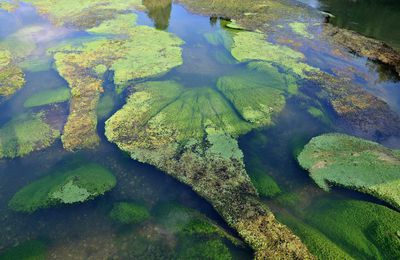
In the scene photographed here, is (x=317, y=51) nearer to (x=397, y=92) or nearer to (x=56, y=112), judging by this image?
(x=397, y=92)

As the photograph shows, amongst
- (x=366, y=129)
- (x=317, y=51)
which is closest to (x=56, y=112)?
(x=366, y=129)

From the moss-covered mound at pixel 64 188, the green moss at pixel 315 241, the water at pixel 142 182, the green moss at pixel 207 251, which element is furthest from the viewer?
the moss-covered mound at pixel 64 188

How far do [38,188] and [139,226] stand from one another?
2767mm

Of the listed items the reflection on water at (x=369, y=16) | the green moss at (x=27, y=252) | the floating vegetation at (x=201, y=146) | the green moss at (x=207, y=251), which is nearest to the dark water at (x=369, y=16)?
the reflection on water at (x=369, y=16)

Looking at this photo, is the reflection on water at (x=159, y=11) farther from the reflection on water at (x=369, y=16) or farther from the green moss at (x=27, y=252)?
the green moss at (x=27, y=252)

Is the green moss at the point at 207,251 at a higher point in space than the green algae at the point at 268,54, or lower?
lower

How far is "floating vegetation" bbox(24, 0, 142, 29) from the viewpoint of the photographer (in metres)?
18.2

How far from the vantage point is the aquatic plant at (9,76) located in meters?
12.1

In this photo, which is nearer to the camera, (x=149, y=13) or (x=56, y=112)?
(x=56, y=112)

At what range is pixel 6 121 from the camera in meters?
10.4

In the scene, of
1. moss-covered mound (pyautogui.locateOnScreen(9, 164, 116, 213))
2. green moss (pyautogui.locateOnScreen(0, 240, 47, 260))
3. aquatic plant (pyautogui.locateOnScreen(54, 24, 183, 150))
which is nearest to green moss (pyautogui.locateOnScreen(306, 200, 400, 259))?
moss-covered mound (pyautogui.locateOnScreen(9, 164, 116, 213))

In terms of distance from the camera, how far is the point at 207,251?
6621mm

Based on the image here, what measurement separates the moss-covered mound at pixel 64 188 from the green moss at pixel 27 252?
0.94 m

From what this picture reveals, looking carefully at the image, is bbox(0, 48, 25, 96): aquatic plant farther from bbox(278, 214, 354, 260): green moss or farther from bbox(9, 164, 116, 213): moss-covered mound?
bbox(278, 214, 354, 260): green moss
